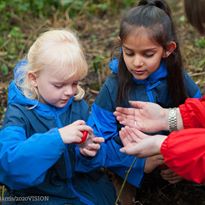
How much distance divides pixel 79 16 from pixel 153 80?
2.85 meters

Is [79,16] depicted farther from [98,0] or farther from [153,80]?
[153,80]

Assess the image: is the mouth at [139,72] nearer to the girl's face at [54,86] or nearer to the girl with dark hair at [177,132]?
the girl with dark hair at [177,132]

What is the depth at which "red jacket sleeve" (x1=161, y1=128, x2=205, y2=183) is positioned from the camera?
2402mm

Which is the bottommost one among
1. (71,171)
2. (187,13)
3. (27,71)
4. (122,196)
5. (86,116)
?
(122,196)

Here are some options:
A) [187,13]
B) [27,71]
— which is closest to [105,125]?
[27,71]

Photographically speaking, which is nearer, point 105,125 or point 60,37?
point 60,37

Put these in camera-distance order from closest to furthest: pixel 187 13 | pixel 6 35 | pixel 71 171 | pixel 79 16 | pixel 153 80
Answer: pixel 187 13
pixel 71 171
pixel 153 80
pixel 6 35
pixel 79 16

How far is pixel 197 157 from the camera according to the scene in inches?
94.4

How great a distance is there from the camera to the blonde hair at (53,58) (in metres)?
2.55

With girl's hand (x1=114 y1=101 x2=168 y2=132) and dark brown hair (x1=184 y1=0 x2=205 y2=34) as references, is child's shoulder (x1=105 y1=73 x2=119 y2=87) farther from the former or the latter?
dark brown hair (x1=184 y1=0 x2=205 y2=34)

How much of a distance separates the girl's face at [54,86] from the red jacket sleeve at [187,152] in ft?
1.87

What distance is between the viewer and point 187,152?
2.40 meters

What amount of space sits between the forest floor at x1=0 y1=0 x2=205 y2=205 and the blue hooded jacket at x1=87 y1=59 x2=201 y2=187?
28 cm

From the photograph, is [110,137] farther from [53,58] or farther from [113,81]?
[53,58]
